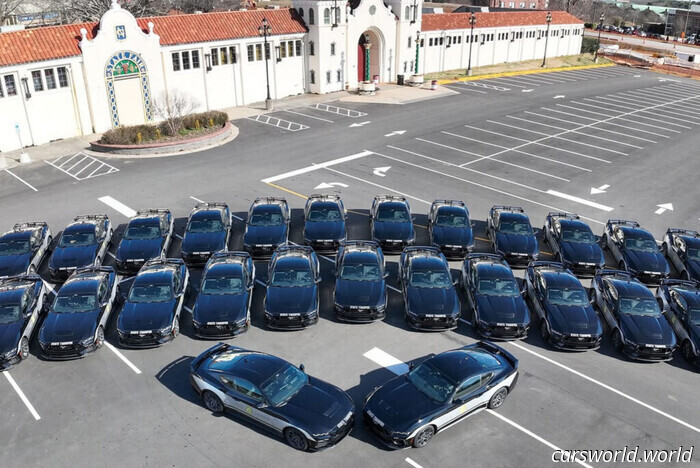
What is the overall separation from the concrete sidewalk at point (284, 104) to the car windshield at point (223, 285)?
1890cm

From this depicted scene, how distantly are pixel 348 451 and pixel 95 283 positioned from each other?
31.4 ft

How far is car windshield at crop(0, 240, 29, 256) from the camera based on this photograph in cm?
2059

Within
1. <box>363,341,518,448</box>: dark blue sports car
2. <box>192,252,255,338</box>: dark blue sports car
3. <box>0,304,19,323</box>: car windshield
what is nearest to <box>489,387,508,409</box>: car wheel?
<box>363,341,518,448</box>: dark blue sports car

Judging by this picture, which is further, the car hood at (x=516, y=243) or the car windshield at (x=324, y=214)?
the car windshield at (x=324, y=214)

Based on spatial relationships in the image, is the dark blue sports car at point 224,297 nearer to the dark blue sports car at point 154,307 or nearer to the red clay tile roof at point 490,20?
the dark blue sports car at point 154,307

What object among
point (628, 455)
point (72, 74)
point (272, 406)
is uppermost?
point (72, 74)

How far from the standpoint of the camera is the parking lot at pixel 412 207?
1335 cm

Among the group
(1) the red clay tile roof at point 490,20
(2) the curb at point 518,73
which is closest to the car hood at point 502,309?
(2) the curb at point 518,73

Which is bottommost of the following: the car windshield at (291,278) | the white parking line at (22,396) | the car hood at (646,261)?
the white parking line at (22,396)

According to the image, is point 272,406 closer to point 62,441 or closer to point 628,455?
point 62,441

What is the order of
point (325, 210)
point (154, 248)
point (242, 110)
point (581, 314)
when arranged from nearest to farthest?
point (581, 314), point (154, 248), point (325, 210), point (242, 110)

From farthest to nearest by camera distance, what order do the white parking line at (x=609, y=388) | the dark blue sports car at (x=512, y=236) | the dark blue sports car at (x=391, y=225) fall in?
the dark blue sports car at (x=391, y=225), the dark blue sports car at (x=512, y=236), the white parking line at (x=609, y=388)

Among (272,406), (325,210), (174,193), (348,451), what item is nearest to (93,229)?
(174,193)

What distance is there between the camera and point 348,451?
13016 mm
